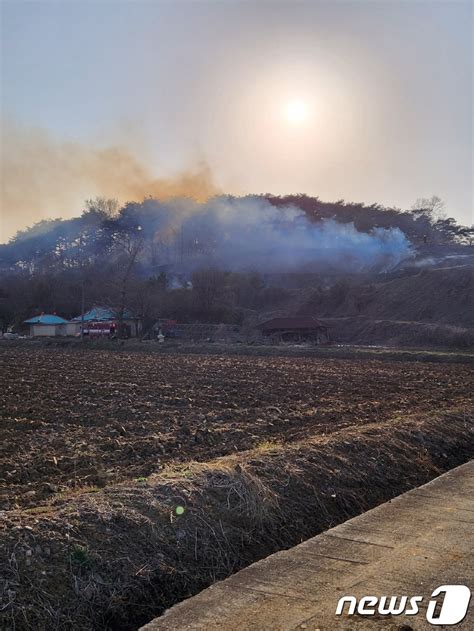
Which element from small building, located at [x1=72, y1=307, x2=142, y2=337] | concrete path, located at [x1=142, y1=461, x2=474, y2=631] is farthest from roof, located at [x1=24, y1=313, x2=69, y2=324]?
concrete path, located at [x1=142, y1=461, x2=474, y2=631]

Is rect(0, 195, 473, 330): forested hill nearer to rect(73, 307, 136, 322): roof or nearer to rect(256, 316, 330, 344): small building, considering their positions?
rect(73, 307, 136, 322): roof

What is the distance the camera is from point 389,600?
4.21 metres

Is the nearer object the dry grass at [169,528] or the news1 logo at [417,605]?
the news1 logo at [417,605]

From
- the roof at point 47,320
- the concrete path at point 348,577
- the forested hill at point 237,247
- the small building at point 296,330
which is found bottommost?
the concrete path at point 348,577

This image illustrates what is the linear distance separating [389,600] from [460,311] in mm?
60706

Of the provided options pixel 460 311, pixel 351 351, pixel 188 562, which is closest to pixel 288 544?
pixel 188 562

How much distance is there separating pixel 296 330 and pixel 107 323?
2056 cm

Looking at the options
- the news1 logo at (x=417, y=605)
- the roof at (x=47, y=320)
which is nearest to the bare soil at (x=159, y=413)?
the news1 logo at (x=417, y=605)

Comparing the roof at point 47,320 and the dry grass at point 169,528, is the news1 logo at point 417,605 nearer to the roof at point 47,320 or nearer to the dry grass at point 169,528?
the dry grass at point 169,528

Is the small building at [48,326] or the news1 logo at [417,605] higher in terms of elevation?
the small building at [48,326]

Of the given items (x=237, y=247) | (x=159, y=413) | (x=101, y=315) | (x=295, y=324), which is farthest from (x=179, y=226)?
(x=159, y=413)

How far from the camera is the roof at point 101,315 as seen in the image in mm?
70875

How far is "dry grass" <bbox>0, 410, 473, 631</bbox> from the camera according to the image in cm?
433

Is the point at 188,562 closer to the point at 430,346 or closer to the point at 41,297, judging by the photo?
the point at 430,346
